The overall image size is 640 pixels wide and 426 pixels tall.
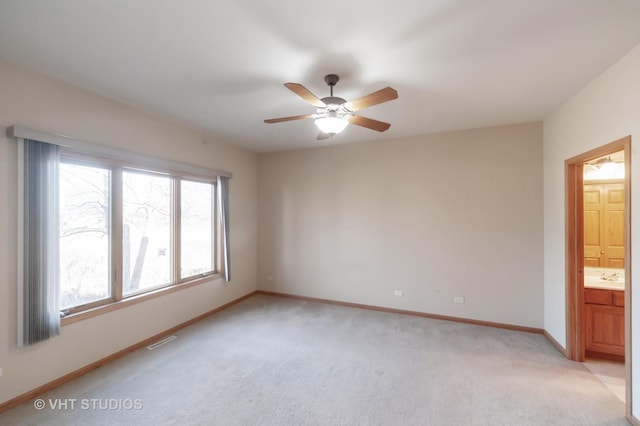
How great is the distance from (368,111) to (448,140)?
154cm

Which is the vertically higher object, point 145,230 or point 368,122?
point 368,122

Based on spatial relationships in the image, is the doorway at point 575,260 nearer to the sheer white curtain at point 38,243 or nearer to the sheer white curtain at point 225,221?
the sheer white curtain at point 225,221

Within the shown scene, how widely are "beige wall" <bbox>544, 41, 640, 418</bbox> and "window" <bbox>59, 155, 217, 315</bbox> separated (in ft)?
15.0

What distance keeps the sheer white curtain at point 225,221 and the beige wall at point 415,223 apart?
948 millimetres

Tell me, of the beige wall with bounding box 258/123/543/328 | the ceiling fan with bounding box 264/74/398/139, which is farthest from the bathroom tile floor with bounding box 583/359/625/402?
the ceiling fan with bounding box 264/74/398/139

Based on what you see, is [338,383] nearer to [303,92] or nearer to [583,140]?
[303,92]

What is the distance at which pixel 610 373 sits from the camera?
2613mm

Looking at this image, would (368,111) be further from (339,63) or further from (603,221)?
(603,221)

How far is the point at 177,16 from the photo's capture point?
1.64m

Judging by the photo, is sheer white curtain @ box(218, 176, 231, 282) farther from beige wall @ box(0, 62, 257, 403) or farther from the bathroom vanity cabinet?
the bathroom vanity cabinet

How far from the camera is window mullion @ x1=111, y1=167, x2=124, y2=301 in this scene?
9.61 ft

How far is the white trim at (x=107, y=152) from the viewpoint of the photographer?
2.19 meters

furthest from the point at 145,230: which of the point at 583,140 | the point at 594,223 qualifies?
the point at 594,223

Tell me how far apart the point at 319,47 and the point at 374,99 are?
21.4 inches
